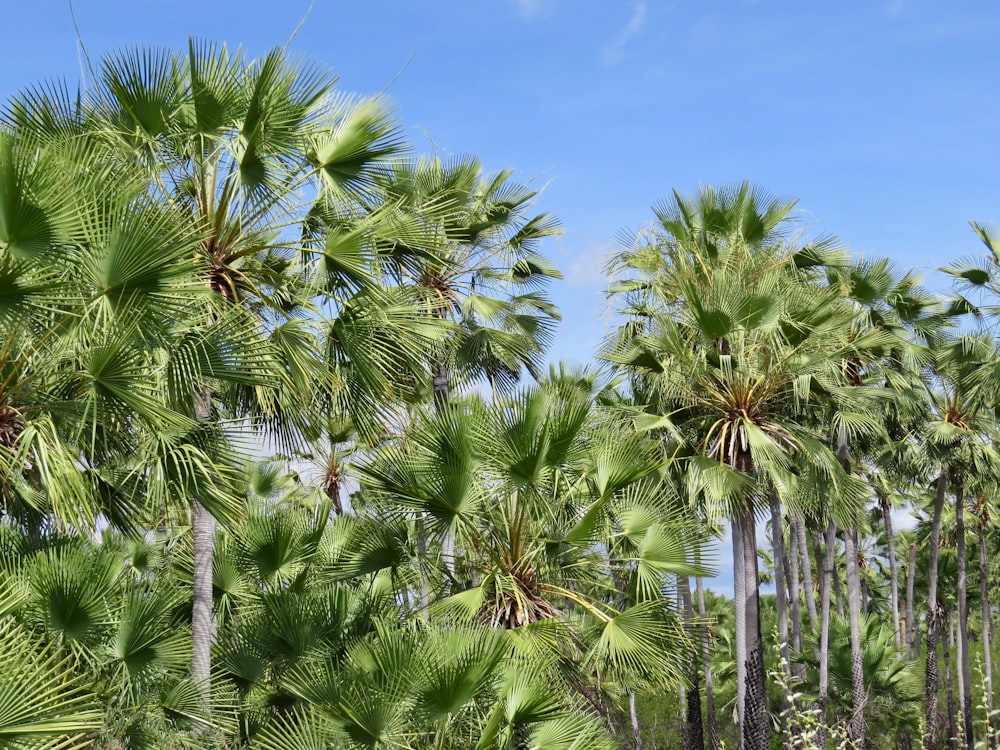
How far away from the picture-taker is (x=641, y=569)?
10.6 metres

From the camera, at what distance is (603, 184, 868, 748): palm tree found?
47.3ft

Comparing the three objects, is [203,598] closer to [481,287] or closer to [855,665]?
[481,287]

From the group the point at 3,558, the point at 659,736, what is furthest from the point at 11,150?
the point at 659,736

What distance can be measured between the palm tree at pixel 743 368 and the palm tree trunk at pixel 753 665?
16 mm

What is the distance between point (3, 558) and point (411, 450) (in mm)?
3609

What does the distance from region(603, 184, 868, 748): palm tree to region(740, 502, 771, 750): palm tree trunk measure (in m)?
0.02

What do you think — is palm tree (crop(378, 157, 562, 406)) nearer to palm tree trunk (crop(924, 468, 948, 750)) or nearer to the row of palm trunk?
the row of palm trunk

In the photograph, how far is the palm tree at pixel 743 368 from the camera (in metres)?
14.4

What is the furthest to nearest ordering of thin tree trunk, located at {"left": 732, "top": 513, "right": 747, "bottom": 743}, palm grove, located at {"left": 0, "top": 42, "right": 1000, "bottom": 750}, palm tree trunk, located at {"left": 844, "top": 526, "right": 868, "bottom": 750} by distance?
1. palm tree trunk, located at {"left": 844, "top": 526, "right": 868, "bottom": 750}
2. thin tree trunk, located at {"left": 732, "top": 513, "right": 747, "bottom": 743}
3. palm grove, located at {"left": 0, "top": 42, "right": 1000, "bottom": 750}

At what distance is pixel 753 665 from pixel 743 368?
4.81 metres

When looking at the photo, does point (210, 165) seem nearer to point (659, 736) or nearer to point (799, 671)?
point (799, 671)

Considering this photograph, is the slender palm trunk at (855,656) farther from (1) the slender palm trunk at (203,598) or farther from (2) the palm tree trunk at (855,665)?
(1) the slender palm trunk at (203,598)

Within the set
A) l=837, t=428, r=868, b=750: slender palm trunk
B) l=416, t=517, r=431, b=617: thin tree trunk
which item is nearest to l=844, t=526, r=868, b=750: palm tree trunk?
l=837, t=428, r=868, b=750: slender palm trunk

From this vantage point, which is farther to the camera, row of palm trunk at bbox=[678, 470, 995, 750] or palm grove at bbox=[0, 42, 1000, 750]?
row of palm trunk at bbox=[678, 470, 995, 750]
